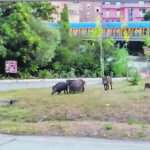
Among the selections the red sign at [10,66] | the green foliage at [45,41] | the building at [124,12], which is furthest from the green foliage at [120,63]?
the red sign at [10,66]

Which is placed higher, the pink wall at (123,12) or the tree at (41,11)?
the tree at (41,11)

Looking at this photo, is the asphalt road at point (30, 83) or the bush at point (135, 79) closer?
the bush at point (135, 79)

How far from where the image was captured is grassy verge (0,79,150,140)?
16.3 feet

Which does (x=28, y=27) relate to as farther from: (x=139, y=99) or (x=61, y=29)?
(x=139, y=99)

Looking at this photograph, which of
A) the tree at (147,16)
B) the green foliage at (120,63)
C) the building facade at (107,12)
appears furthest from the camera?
the green foliage at (120,63)

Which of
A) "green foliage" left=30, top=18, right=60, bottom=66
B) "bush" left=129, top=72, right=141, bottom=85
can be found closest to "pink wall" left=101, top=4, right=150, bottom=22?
"bush" left=129, top=72, right=141, bottom=85

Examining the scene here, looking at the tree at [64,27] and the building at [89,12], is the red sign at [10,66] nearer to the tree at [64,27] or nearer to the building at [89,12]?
the tree at [64,27]

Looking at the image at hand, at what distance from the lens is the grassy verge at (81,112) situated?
4.96 metres

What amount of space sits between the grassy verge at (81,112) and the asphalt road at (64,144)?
28cm

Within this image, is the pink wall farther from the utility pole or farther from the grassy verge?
the grassy verge

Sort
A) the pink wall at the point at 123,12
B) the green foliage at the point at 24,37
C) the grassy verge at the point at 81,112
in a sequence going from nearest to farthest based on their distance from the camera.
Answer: the grassy verge at the point at 81,112
the pink wall at the point at 123,12
the green foliage at the point at 24,37

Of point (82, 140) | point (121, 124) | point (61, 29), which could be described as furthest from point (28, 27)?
point (82, 140)

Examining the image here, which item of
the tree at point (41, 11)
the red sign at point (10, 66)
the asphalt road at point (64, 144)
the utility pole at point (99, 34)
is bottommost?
the asphalt road at point (64, 144)

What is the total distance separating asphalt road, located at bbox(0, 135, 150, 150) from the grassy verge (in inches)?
11.2
